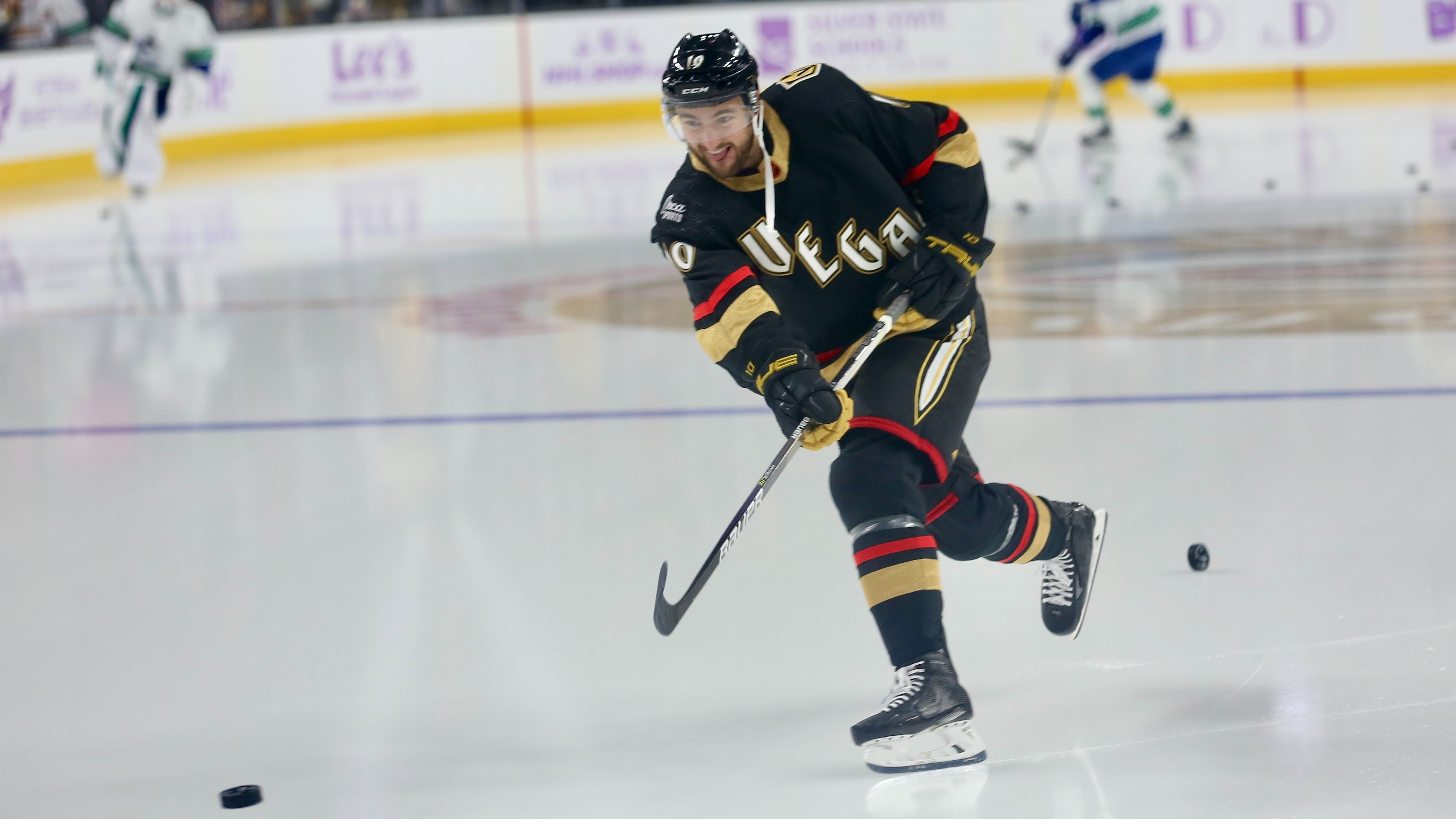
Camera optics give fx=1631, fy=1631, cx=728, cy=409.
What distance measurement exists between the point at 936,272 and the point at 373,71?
1284 cm

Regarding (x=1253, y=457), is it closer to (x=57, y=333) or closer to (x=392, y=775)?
(x=392, y=775)

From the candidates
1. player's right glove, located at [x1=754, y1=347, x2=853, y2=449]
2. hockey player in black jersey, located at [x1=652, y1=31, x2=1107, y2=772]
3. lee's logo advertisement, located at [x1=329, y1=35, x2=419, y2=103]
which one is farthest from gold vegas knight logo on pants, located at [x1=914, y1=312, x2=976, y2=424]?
lee's logo advertisement, located at [x1=329, y1=35, x2=419, y2=103]

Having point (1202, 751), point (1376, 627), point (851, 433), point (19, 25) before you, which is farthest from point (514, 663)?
point (19, 25)

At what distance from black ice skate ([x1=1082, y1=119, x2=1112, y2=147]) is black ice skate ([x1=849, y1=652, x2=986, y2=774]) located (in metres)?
9.40

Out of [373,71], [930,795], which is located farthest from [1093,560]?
[373,71]

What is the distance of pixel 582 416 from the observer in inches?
166

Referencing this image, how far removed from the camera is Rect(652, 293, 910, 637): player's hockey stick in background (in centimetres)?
211

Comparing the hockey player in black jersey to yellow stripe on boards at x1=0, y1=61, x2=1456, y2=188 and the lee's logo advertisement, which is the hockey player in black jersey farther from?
the lee's logo advertisement

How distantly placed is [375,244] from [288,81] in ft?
20.9

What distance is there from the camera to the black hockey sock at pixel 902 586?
2.05 m

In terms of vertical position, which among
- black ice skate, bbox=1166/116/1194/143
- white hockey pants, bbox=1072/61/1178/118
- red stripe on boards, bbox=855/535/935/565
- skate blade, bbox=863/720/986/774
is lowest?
skate blade, bbox=863/720/986/774

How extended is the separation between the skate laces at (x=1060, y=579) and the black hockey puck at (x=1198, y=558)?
0.40 metres

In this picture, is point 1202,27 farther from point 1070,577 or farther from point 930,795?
point 930,795

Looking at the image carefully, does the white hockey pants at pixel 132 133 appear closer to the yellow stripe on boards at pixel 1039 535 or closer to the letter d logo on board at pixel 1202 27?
the letter d logo on board at pixel 1202 27
